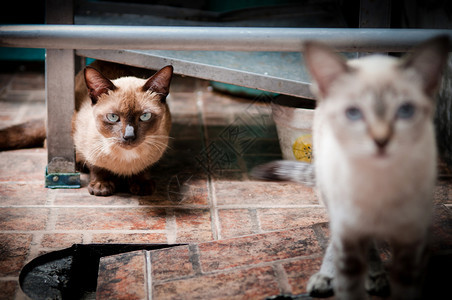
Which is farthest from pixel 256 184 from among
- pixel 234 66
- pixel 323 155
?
pixel 323 155

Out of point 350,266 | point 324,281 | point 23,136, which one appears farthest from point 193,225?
point 23,136

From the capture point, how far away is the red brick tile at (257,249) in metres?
2.12

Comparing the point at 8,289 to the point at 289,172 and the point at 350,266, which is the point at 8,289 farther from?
the point at 350,266

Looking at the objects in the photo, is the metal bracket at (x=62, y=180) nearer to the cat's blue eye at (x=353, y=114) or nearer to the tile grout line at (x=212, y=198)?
the tile grout line at (x=212, y=198)

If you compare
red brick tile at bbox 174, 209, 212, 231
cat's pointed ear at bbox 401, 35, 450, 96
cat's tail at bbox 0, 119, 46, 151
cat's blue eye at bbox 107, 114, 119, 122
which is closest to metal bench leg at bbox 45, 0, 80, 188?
cat's blue eye at bbox 107, 114, 119, 122

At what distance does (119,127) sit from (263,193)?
979 millimetres

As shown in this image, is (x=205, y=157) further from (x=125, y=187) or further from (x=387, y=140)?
(x=387, y=140)

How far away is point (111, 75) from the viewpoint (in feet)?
10.7

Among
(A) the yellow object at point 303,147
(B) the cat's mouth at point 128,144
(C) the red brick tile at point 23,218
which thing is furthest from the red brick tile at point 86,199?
(A) the yellow object at point 303,147

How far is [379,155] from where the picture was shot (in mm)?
1153

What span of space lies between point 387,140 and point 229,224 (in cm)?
157

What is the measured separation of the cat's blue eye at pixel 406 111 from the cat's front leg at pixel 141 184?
2.02 m

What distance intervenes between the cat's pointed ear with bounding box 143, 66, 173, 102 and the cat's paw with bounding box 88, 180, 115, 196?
2.17 feet

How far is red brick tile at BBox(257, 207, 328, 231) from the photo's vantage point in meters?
2.57
